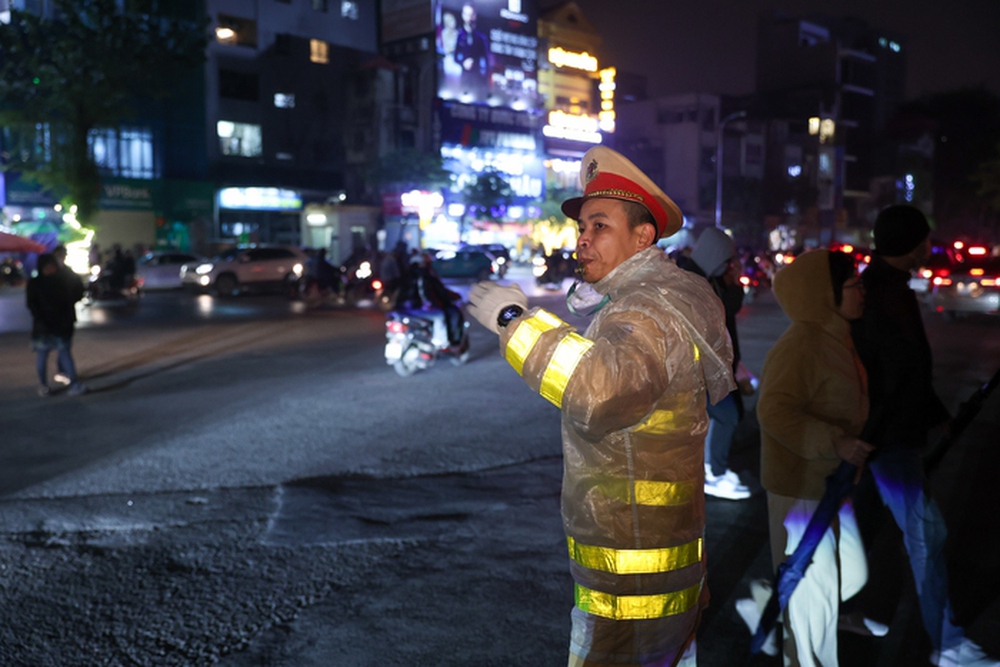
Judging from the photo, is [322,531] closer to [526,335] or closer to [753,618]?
[753,618]

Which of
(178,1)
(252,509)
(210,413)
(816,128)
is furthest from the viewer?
(816,128)

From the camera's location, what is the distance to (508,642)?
379cm

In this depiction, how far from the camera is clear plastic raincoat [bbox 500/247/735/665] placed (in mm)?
2055

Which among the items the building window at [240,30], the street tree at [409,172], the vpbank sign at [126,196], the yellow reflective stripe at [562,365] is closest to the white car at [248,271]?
the vpbank sign at [126,196]

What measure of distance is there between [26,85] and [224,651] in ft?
121

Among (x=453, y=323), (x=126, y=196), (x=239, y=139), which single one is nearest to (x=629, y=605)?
(x=453, y=323)

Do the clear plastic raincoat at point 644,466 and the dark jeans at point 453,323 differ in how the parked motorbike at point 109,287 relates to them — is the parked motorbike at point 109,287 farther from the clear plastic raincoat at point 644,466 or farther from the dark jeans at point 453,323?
the clear plastic raincoat at point 644,466

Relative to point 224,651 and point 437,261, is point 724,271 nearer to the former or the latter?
point 224,651

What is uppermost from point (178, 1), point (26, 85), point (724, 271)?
point (178, 1)

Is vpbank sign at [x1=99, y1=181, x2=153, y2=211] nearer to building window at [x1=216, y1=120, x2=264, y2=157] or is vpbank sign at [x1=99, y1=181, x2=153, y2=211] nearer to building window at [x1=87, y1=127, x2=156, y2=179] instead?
building window at [x1=87, y1=127, x2=156, y2=179]

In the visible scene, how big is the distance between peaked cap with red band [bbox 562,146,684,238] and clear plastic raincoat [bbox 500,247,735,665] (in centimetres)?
13

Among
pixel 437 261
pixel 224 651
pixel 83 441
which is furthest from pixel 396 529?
pixel 437 261

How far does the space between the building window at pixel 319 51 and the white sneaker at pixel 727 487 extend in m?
46.5

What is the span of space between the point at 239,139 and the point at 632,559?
46.1 metres
